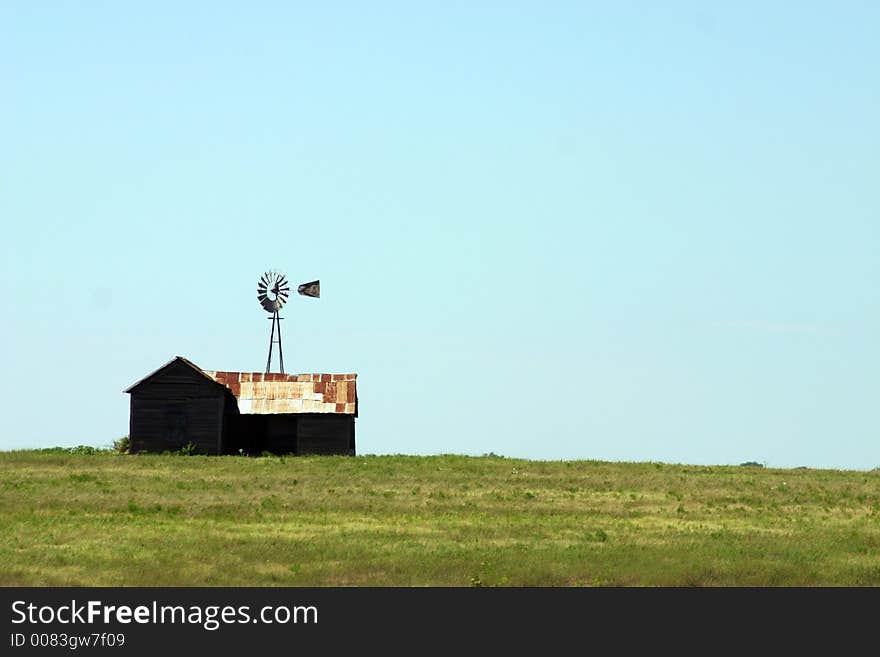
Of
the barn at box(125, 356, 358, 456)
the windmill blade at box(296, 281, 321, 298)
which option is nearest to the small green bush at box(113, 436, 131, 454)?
the barn at box(125, 356, 358, 456)

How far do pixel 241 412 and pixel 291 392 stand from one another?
9.60 feet

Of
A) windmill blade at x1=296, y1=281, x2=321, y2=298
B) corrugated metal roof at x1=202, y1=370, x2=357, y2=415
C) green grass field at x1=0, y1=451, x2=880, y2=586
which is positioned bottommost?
green grass field at x1=0, y1=451, x2=880, y2=586

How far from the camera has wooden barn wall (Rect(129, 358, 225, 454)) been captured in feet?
237

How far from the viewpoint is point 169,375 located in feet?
239

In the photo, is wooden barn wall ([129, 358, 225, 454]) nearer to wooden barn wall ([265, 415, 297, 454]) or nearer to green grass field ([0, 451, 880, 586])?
wooden barn wall ([265, 415, 297, 454])

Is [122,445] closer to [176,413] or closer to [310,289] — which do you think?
[176,413]

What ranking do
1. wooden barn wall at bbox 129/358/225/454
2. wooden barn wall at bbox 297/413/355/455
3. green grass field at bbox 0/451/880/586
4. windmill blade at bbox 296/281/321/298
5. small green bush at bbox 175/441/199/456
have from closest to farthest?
1. green grass field at bbox 0/451/880/586
2. small green bush at bbox 175/441/199/456
3. wooden barn wall at bbox 129/358/225/454
4. wooden barn wall at bbox 297/413/355/455
5. windmill blade at bbox 296/281/321/298

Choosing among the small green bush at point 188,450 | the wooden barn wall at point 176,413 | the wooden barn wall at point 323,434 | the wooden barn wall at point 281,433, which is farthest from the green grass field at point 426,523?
the wooden barn wall at point 281,433

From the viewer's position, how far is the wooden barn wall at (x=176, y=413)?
72.4 metres

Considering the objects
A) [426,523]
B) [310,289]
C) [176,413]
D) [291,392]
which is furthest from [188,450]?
[426,523]

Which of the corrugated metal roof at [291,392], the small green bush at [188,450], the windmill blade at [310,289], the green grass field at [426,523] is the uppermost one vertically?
the windmill blade at [310,289]

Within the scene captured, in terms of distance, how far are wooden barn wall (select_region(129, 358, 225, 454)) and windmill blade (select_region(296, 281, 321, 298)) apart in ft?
52.7

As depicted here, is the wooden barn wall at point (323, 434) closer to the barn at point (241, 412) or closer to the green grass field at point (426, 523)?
the barn at point (241, 412)
